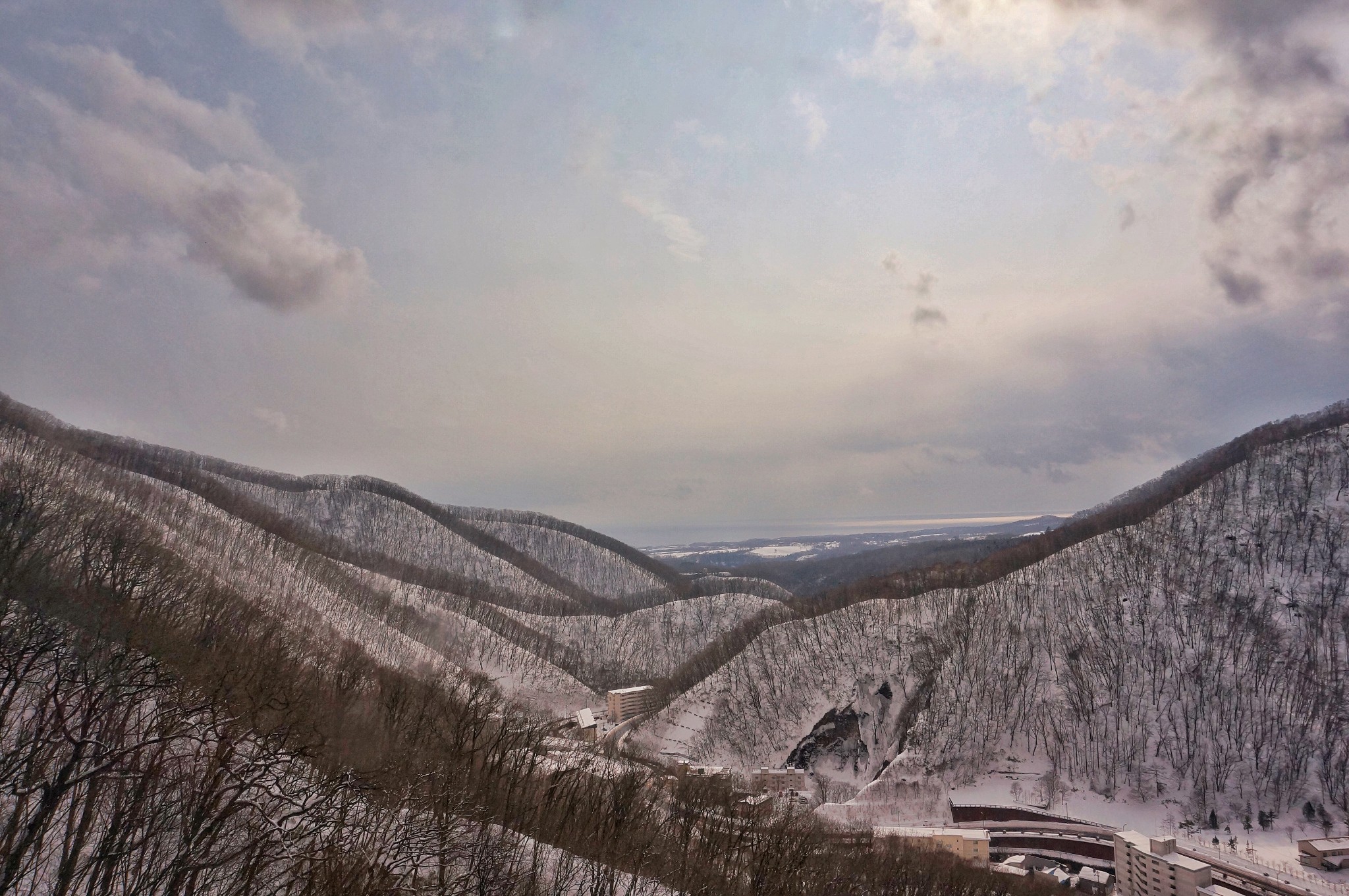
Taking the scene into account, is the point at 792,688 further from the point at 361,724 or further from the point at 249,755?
the point at 249,755

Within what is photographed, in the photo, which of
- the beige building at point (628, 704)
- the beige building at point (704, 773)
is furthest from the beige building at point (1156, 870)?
the beige building at point (628, 704)

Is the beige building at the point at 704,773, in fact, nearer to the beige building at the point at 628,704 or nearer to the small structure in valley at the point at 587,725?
the small structure in valley at the point at 587,725

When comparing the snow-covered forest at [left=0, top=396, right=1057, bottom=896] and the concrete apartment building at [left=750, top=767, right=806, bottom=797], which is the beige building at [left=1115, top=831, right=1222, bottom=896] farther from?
the concrete apartment building at [left=750, top=767, right=806, bottom=797]

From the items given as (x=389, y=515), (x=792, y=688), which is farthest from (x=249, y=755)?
(x=389, y=515)

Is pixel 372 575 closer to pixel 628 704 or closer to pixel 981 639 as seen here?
pixel 628 704

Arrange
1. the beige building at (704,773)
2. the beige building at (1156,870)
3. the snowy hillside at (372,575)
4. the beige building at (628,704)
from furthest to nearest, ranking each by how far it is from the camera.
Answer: the beige building at (628,704)
the snowy hillside at (372,575)
the beige building at (704,773)
the beige building at (1156,870)

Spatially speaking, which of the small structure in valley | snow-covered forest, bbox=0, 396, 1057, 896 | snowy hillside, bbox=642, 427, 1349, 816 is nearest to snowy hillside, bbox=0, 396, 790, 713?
the small structure in valley
